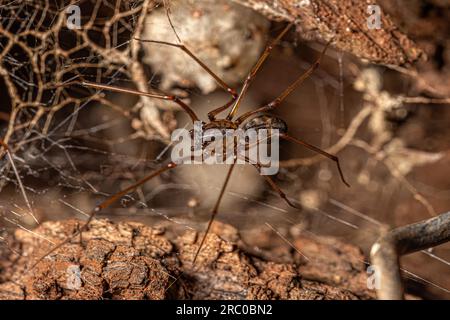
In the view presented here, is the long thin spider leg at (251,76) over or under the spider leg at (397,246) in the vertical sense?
over

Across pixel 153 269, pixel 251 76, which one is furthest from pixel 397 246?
pixel 251 76

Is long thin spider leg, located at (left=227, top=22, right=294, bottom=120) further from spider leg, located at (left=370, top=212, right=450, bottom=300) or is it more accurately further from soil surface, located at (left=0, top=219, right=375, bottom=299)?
spider leg, located at (left=370, top=212, right=450, bottom=300)


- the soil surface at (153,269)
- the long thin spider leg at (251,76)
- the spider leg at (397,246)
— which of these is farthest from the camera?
the long thin spider leg at (251,76)

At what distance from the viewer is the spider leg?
1313 mm

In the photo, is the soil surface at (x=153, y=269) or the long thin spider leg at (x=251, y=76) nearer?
the soil surface at (x=153, y=269)

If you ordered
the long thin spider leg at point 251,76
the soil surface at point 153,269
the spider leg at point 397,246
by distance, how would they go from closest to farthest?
the spider leg at point 397,246 < the soil surface at point 153,269 < the long thin spider leg at point 251,76

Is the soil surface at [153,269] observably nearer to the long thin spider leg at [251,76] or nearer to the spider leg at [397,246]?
the spider leg at [397,246]

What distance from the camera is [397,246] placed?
1.42 m

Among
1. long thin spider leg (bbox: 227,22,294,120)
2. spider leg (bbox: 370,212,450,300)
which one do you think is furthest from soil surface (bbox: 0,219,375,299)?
long thin spider leg (bbox: 227,22,294,120)

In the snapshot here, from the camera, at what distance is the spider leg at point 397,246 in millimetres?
1313

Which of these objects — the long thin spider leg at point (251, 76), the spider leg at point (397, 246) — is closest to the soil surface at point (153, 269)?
the spider leg at point (397, 246)

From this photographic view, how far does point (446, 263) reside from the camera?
2086 millimetres

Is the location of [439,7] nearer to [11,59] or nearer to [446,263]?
[446,263]
